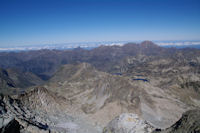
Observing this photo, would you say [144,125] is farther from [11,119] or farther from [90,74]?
[90,74]

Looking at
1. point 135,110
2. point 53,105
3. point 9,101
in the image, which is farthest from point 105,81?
point 9,101

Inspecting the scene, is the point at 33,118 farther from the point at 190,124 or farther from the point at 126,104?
the point at 126,104

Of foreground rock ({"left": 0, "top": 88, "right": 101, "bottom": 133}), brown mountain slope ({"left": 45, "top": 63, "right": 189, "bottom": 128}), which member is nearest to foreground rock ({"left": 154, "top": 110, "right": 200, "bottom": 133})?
foreground rock ({"left": 0, "top": 88, "right": 101, "bottom": 133})

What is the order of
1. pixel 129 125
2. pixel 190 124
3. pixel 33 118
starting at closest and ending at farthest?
pixel 190 124 → pixel 129 125 → pixel 33 118

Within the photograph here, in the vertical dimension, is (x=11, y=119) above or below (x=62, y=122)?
above

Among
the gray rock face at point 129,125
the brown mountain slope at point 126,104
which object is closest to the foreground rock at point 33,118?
the brown mountain slope at point 126,104

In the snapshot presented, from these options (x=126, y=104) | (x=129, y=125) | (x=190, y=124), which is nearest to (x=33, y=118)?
(x=129, y=125)

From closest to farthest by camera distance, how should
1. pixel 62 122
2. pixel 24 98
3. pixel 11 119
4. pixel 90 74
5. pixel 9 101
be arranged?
pixel 11 119 < pixel 9 101 < pixel 62 122 < pixel 24 98 < pixel 90 74

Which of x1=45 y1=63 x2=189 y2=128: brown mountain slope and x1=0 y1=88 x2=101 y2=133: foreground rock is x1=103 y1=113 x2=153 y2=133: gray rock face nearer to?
x1=0 y1=88 x2=101 y2=133: foreground rock
